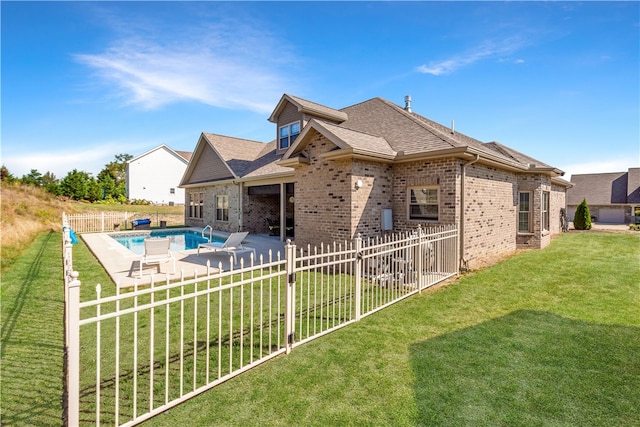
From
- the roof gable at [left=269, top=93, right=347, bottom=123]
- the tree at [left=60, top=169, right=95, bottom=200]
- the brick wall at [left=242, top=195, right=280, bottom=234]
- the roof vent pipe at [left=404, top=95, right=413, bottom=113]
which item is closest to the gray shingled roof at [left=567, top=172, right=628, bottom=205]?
the roof vent pipe at [left=404, top=95, right=413, bottom=113]

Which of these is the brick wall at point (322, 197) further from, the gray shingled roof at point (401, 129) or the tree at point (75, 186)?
the tree at point (75, 186)

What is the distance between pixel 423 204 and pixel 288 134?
28.9 feet

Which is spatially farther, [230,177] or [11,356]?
[230,177]

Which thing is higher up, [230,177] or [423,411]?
[230,177]

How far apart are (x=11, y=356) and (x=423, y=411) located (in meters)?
5.57

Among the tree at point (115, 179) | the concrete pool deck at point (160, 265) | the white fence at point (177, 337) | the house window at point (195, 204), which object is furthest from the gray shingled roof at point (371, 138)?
the tree at point (115, 179)

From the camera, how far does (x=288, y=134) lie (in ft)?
53.5

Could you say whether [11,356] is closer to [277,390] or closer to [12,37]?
[277,390]

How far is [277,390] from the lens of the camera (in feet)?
11.9

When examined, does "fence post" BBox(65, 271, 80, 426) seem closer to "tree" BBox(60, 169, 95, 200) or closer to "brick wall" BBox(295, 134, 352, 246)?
"brick wall" BBox(295, 134, 352, 246)

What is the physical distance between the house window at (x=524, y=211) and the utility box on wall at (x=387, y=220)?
7870mm

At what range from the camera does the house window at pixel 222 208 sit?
2108 cm

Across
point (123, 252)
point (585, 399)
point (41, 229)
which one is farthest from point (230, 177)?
point (585, 399)

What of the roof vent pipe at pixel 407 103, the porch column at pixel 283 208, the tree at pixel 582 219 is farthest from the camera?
the tree at pixel 582 219
